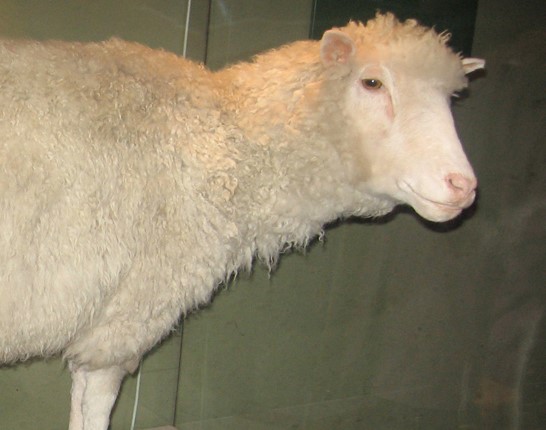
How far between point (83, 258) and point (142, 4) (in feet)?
3.61

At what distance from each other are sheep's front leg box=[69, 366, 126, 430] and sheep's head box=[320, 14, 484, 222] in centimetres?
89

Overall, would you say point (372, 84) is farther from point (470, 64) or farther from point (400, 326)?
point (400, 326)

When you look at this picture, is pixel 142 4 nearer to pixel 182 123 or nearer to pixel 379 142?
pixel 182 123

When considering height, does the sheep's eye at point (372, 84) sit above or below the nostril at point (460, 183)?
above

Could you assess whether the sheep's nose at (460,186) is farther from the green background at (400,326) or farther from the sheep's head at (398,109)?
the green background at (400,326)

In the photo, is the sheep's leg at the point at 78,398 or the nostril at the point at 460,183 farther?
the sheep's leg at the point at 78,398

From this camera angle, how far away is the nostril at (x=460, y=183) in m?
1.50

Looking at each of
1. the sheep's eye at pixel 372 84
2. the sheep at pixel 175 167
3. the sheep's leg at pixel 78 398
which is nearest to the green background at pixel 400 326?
the sheep's leg at pixel 78 398

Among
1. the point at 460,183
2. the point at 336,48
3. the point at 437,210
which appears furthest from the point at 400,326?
the point at 336,48

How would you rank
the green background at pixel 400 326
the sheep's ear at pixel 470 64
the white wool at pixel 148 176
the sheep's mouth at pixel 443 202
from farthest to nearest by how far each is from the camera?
1. the green background at pixel 400 326
2. the sheep's ear at pixel 470 64
3. the sheep's mouth at pixel 443 202
4. the white wool at pixel 148 176

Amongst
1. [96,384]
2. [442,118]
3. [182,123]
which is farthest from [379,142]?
[96,384]

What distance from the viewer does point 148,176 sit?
152cm

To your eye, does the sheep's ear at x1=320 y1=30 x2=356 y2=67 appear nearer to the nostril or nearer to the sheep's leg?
the nostril

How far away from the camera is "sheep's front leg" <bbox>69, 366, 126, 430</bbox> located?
1792 mm
